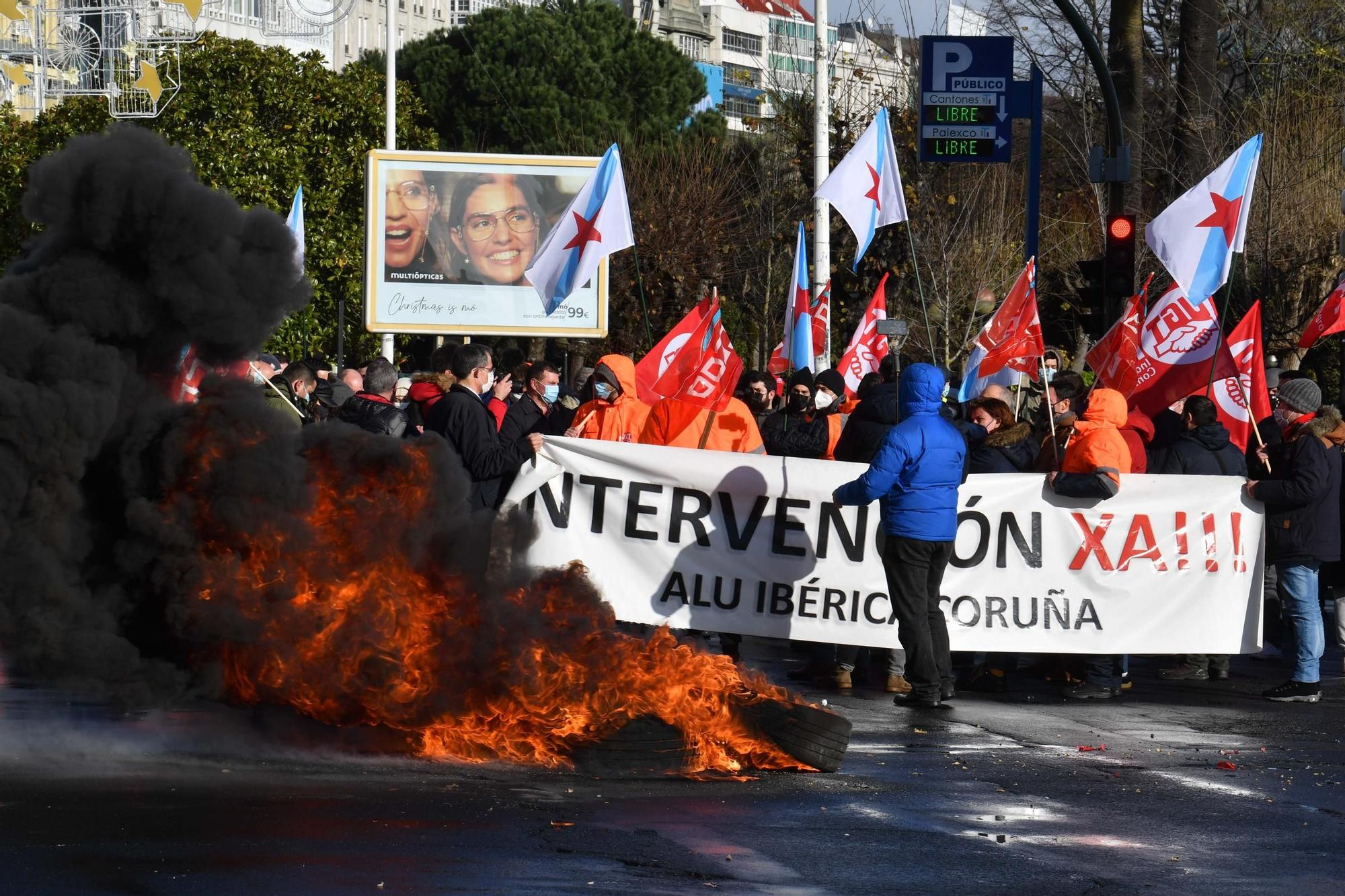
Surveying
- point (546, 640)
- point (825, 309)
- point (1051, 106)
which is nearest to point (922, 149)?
point (825, 309)

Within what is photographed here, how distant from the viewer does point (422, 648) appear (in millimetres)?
6922

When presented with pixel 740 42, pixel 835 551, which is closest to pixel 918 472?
pixel 835 551

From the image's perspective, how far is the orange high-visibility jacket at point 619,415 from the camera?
35.6 feet

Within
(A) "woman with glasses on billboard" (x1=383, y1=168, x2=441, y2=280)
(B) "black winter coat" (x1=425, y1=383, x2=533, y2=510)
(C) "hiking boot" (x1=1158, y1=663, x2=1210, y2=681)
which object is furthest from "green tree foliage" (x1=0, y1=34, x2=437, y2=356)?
(C) "hiking boot" (x1=1158, y1=663, x2=1210, y2=681)

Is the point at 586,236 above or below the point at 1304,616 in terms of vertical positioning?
above

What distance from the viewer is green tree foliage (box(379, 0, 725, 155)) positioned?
49375 mm

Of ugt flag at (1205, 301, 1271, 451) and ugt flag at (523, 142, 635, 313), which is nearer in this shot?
ugt flag at (1205, 301, 1271, 451)

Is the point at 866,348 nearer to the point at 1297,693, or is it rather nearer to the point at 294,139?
the point at 1297,693

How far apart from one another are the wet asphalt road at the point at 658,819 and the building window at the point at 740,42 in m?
96.8

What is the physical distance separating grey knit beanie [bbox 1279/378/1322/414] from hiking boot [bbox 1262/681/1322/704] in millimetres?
1597

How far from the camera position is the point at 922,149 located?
18.1m

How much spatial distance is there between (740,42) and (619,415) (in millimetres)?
96867

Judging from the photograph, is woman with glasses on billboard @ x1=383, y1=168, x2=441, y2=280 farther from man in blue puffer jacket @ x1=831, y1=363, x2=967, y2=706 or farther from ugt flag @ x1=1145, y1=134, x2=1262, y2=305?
man in blue puffer jacket @ x1=831, y1=363, x2=967, y2=706

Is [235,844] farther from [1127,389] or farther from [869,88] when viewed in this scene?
[869,88]
